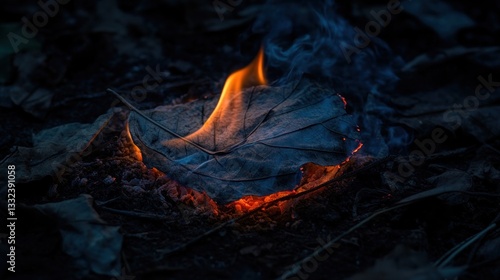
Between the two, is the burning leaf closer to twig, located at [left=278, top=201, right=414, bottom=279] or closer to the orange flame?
the orange flame

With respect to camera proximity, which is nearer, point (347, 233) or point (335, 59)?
point (347, 233)

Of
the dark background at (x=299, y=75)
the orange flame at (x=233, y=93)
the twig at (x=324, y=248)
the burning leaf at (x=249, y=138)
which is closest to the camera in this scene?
the twig at (x=324, y=248)

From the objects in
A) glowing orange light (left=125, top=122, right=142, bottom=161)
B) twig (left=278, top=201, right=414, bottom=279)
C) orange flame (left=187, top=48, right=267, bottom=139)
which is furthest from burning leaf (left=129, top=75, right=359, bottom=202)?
twig (left=278, top=201, right=414, bottom=279)

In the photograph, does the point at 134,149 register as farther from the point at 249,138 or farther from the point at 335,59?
the point at 335,59

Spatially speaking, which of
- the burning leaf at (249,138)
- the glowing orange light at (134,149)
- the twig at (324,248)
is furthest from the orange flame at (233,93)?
the twig at (324,248)

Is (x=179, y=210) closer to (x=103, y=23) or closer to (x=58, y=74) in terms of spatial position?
(x=58, y=74)

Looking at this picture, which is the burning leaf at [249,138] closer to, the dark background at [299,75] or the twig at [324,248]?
the dark background at [299,75]

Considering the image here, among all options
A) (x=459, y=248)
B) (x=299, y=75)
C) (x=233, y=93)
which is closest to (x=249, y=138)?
(x=233, y=93)

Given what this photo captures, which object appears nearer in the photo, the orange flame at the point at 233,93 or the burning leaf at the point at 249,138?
the burning leaf at the point at 249,138
